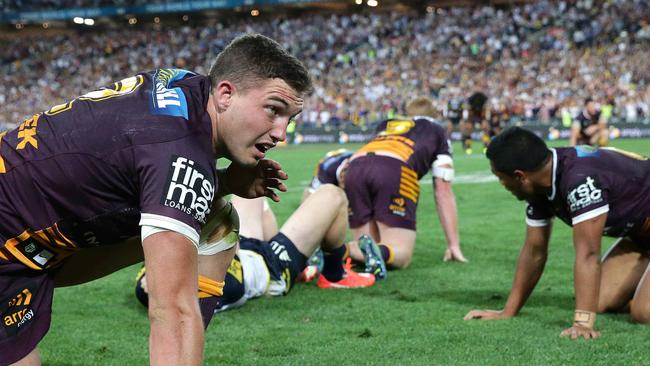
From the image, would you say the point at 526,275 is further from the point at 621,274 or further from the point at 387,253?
the point at 387,253

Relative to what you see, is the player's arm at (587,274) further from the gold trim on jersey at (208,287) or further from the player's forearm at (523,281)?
the gold trim on jersey at (208,287)

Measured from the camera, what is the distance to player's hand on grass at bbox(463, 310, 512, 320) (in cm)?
500

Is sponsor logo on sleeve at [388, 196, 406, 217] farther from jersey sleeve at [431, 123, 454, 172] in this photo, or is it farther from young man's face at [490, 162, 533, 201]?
young man's face at [490, 162, 533, 201]

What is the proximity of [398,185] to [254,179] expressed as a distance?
3.96 m

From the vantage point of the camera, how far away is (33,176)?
2773 mm

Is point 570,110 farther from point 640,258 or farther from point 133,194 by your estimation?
point 133,194

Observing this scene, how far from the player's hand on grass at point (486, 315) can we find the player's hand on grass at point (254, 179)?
195cm

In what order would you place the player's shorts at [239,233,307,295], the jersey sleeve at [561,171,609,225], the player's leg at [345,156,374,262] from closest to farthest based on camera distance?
the jersey sleeve at [561,171,609,225]
the player's shorts at [239,233,307,295]
the player's leg at [345,156,374,262]

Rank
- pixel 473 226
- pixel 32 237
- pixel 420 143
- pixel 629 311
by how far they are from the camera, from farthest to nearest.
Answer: pixel 473 226, pixel 420 143, pixel 629 311, pixel 32 237

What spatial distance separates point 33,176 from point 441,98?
30202 millimetres

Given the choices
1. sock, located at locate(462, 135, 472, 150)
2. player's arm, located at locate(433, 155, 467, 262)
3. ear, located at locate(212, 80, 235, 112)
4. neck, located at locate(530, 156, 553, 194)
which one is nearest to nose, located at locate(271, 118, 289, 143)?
ear, located at locate(212, 80, 235, 112)

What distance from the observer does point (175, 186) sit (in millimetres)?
2475

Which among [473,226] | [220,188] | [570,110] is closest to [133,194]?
[220,188]

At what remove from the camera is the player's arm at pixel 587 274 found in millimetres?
4477
